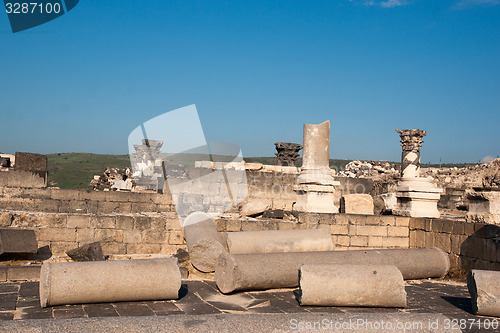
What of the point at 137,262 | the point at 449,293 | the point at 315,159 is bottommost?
the point at 449,293

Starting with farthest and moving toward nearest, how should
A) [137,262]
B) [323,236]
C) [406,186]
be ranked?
[406,186]
[323,236]
[137,262]

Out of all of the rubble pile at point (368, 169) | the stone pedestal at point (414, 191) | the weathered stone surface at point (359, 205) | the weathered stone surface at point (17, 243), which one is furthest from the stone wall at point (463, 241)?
the rubble pile at point (368, 169)

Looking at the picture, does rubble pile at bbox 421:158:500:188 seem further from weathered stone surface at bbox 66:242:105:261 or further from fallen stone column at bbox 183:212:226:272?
weathered stone surface at bbox 66:242:105:261

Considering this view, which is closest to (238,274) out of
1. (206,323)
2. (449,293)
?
(206,323)

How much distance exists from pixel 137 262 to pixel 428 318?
3293 mm

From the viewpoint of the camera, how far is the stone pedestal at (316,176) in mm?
10258

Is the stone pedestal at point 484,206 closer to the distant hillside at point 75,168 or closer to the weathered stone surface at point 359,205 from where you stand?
the weathered stone surface at point 359,205

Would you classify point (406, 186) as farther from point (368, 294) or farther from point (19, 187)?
point (19, 187)

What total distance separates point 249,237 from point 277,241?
464mm

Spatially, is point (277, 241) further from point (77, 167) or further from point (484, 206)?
point (77, 167)

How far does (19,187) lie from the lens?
37.4ft

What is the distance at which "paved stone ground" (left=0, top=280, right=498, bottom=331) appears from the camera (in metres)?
4.89

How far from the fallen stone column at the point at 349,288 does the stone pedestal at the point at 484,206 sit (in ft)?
9.55

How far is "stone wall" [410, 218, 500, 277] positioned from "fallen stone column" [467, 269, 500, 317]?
2.08m
